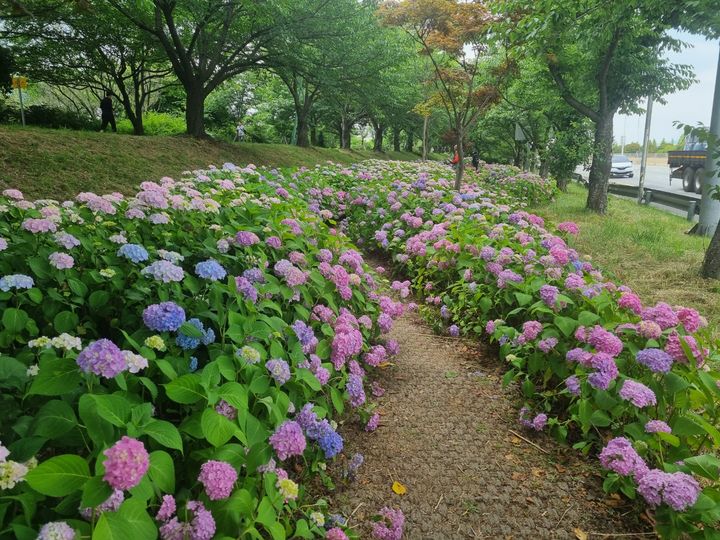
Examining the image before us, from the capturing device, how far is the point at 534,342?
2.86 metres

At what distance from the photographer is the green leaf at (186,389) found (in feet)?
4.67

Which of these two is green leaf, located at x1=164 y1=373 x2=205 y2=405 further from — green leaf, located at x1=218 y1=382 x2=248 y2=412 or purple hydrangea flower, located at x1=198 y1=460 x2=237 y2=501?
purple hydrangea flower, located at x1=198 y1=460 x2=237 y2=501

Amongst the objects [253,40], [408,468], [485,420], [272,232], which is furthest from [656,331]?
[253,40]

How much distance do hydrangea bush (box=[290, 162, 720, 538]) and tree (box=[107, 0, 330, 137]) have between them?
7.32 meters

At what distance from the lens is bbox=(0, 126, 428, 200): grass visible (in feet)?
20.8

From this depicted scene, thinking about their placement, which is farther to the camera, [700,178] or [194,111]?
[194,111]

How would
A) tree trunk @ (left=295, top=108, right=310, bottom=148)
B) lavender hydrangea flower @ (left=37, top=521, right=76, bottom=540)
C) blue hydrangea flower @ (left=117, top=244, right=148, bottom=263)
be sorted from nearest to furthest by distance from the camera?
lavender hydrangea flower @ (left=37, top=521, right=76, bottom=540), blue hydrangea flower @ (left=117, top=244, right=148, bottom=263), tree trunk @ (left=295, top=108, right=310, bottom=148)

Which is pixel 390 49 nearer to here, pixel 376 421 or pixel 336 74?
A: pixel 336 74

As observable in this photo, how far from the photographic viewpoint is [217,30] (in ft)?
37.3

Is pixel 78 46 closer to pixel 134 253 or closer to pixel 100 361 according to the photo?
pixel 134 253

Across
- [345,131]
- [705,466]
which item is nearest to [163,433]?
[705,466]

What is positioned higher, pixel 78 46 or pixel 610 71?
pixel 78 46

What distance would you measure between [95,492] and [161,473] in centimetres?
22

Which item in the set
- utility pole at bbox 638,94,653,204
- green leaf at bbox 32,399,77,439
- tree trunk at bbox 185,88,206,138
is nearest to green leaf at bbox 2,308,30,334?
green leaf at bbox 32,399,77,439
